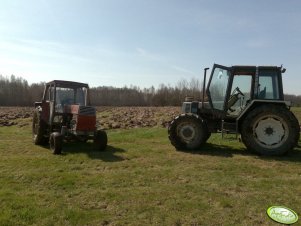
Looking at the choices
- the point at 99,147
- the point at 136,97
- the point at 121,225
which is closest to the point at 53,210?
the point at 121,225

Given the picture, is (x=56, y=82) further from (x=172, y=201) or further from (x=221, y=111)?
(x=172, y=201)

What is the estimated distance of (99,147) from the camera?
33.1 ft

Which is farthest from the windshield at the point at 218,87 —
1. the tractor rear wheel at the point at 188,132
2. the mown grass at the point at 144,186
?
the mown grass at the point at 144,186

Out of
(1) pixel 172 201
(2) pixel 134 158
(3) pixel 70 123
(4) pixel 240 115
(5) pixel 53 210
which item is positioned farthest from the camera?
(3) pixel 70 123

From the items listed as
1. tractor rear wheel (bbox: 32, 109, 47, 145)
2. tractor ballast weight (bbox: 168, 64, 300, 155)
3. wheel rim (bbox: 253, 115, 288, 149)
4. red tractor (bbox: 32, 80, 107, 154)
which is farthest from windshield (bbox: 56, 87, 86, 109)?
wheel rim (bbox: 253, 115, 288, 149)

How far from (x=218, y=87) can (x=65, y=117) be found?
179 inches

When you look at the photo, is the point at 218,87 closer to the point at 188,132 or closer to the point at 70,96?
the point at 188,132

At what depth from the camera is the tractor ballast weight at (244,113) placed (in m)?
9.34

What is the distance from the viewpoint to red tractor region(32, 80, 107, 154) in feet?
32.7

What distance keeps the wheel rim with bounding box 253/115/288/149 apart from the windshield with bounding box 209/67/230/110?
122cm

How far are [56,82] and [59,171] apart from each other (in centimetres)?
392
